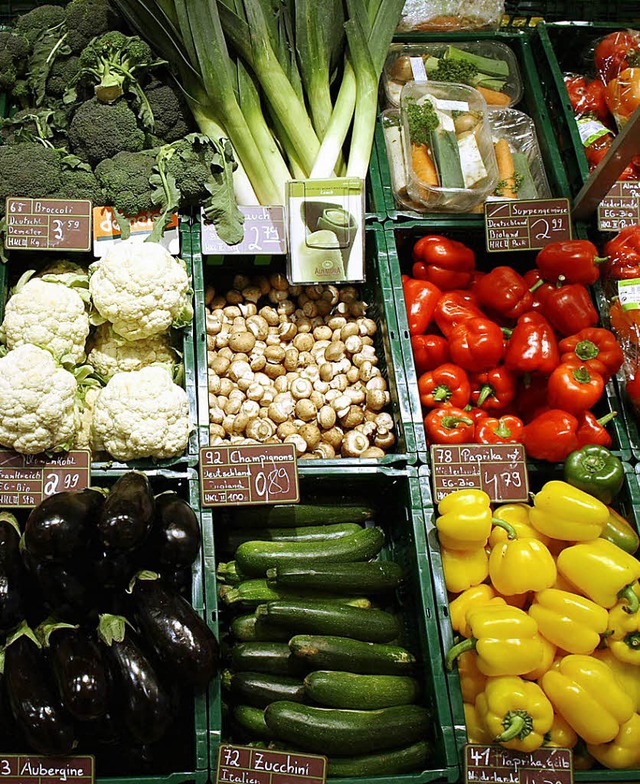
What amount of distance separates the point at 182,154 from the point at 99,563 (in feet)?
5.00

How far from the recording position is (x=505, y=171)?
3.06 m

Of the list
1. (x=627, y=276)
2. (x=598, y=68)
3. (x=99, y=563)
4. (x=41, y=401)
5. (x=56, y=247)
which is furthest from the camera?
(x=598, y=68)

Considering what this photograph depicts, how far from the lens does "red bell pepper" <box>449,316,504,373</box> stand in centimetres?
256

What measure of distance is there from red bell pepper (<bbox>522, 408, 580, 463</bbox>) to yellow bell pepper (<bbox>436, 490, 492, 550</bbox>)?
31 cm

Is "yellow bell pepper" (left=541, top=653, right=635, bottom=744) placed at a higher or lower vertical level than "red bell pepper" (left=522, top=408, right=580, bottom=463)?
lower

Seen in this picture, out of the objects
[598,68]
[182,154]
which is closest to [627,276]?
[598,68]

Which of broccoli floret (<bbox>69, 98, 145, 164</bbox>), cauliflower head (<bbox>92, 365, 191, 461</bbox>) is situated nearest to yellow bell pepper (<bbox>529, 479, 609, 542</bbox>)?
cauliflower head (<bbox>92, 365, 191, 461</bbox>)

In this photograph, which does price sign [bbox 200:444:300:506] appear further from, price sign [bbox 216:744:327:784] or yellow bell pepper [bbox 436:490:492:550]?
price sign [bbox 216:744:327:784]

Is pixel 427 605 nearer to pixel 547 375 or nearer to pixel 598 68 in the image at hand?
pixel 547 375

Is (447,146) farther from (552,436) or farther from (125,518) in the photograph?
(125,518)

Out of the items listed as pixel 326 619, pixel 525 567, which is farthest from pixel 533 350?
pixel 326 619

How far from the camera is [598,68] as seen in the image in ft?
11.4

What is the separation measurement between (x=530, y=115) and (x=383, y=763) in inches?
109

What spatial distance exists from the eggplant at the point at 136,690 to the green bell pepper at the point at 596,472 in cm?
134
